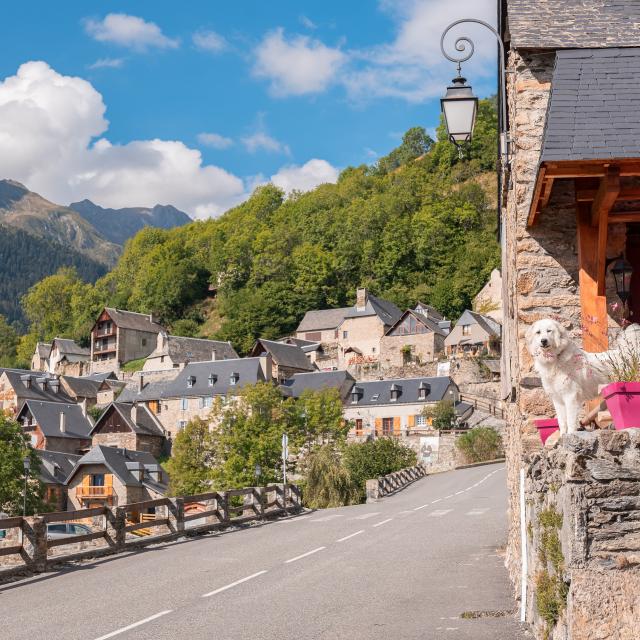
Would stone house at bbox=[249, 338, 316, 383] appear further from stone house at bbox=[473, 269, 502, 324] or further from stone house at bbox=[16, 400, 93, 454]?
stone house at bbox=[473, 269, 502, 324]

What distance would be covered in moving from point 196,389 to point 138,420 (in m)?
5.47

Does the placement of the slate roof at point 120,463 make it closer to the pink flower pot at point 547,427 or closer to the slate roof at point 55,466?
the slate roof at point 55,466

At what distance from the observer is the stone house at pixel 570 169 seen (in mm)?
8555

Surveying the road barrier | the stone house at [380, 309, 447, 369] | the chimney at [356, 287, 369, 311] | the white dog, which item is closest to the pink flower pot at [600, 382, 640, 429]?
the white dog

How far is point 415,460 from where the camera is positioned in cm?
5725

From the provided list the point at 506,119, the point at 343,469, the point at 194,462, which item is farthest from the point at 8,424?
the point at 506,119

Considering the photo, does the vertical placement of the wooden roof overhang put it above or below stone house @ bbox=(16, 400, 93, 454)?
above

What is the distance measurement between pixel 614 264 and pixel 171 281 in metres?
120

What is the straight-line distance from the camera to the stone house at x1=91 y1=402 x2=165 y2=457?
72.4m

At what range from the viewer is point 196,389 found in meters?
77.1

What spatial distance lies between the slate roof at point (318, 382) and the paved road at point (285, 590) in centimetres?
5392

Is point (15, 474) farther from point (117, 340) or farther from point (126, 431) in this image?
point (117, 340)

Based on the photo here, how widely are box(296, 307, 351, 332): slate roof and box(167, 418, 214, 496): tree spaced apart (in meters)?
39.2

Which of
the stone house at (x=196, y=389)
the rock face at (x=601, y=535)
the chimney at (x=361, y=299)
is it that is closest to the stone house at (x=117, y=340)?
the stone house at (x=196, y=389)
